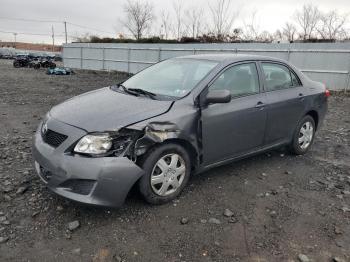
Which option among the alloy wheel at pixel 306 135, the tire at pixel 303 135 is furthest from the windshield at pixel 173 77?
the alloy wheel at pixel 306 135

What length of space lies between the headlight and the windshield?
3.48 ft

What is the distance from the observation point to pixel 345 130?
24.4ft

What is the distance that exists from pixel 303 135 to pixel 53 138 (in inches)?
150

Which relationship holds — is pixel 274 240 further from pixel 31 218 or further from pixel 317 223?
pixel 31 218

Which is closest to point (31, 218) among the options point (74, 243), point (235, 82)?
point (74, 243)

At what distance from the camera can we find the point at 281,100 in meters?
4.74

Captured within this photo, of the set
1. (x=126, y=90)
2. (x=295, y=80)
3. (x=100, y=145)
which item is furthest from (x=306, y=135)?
(x=100, y=145)

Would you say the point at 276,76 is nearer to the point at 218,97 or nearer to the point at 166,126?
the point at 218,97

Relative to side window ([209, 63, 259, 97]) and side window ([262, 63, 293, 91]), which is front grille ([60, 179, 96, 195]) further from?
side window ([262, 63, 293, 91])

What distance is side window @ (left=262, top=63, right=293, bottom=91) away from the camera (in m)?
4.69

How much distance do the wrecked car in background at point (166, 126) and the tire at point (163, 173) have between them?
0.4 inches

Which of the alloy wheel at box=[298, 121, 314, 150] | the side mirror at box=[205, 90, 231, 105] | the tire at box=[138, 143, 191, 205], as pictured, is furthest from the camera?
the alloy wheel at box=[298, 121, 314, 150]

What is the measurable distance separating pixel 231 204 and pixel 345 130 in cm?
486

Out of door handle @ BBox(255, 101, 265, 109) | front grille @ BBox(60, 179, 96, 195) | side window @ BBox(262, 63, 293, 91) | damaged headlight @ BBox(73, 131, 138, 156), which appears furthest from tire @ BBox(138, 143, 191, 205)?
side window @ BBox(262, 63, 293, 91)
